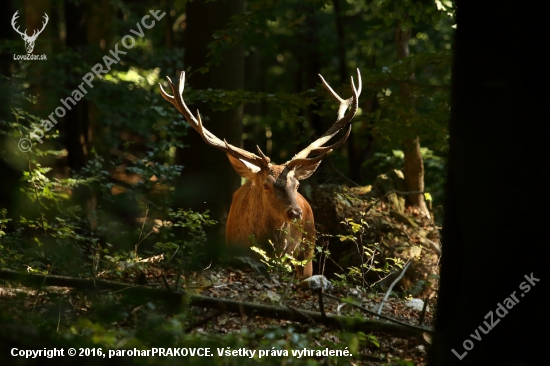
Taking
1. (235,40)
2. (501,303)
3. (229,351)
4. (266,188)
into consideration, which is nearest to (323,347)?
(229,351)

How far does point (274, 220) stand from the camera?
27.3 feet

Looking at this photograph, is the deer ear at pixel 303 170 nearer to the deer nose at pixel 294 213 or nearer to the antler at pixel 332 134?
the antler at pixel 332 134

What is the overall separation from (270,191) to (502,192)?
4848 millimetres

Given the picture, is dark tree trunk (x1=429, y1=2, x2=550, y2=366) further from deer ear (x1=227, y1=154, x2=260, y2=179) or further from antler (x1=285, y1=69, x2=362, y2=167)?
deer ear (x1=227, y1=154, x2=260, y2=179)

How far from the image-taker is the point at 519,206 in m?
3.55

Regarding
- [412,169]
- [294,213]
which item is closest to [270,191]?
[294,213]

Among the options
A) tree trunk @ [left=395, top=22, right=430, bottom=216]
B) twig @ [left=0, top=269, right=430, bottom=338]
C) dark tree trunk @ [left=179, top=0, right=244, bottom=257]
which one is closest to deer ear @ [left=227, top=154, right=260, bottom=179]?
dark tree trunk @ [left=179, top=0, right=244, bottom=257]

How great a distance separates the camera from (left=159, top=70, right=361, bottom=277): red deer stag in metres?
8.14

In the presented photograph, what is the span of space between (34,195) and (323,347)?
469 centimetres

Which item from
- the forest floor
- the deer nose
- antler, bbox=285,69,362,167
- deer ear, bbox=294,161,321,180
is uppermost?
antler, bbox=285,69,362,167

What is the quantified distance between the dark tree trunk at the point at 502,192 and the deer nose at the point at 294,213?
13.5 feet

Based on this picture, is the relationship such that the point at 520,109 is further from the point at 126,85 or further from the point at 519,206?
the point at 126,85
